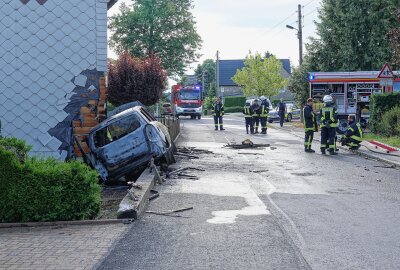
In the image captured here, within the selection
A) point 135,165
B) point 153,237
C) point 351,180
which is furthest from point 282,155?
point 153,237

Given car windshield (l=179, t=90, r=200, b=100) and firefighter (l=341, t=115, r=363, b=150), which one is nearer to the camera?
firefighter (l=341, t=115, r=363, b=150)

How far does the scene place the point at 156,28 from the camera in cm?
5212

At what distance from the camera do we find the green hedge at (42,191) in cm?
737

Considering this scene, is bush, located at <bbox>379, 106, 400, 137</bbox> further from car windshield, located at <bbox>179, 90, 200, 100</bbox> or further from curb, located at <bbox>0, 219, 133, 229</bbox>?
car windshield, located at <bbox>179, 90, 200, 100</bbox>

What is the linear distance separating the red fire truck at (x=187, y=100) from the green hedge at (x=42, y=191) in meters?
37.2

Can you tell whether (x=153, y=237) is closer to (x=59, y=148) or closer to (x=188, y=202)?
(x=188, y=202)

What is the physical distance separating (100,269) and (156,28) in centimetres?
4836

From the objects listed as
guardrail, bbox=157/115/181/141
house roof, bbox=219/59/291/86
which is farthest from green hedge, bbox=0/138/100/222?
house roof, bbox=219/59/291/86

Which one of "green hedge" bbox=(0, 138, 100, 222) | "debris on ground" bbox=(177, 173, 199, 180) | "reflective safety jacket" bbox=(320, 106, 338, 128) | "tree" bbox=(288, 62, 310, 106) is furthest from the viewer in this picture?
"tree" bbox=(288, 62, 310, 106)

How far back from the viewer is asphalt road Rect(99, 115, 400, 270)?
18.6 feet

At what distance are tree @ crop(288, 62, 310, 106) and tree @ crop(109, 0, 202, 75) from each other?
1520 centimetres

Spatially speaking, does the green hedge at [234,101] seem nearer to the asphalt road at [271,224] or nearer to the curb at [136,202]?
the asphalt road at [271,224]

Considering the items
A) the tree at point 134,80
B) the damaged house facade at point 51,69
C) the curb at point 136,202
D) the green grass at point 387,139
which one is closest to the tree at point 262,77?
the green grass at point 387,139

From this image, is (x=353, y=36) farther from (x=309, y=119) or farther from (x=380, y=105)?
(x=309, y=119)
